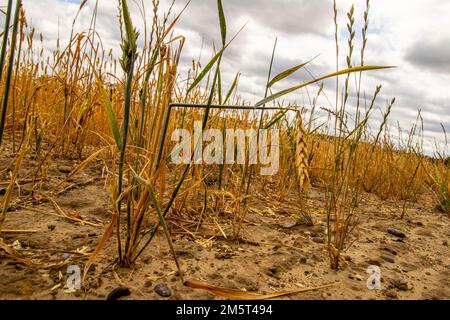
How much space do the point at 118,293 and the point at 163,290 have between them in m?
0.12

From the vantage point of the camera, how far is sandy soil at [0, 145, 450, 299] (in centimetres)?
90

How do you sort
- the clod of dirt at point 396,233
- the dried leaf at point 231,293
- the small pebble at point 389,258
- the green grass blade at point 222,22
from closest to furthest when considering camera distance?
1. the green grass blade at point 222,22
2. the dried leaf at point 231,293
3. the small pebble at point 389,258
4. the clod of dirt at point 396,233

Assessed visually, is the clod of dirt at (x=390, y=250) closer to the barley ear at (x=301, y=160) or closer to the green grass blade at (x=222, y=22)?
the barley ear at (x=301, y=160)

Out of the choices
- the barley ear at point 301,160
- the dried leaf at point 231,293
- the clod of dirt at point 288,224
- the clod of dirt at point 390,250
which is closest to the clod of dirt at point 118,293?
the dried leaf at point 231,293

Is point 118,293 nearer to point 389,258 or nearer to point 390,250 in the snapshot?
point 389,258

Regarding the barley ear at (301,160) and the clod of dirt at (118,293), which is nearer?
the barley ear at (301,160)

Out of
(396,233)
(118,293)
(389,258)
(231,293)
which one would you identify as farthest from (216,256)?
(396,233)

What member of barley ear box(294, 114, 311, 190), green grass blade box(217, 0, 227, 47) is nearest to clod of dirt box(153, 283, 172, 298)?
barley ear box(294, 114, 311, 190)

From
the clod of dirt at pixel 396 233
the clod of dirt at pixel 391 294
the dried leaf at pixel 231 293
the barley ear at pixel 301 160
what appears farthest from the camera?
the clod of dirt at pixel 396 233

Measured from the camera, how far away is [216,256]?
115 cm

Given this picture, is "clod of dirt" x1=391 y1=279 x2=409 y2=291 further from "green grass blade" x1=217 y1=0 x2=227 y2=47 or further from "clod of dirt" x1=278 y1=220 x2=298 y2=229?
"green grass blade" x1=217 y1=0 x2=227 y2=47

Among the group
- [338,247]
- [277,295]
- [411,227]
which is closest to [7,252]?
[277,295]

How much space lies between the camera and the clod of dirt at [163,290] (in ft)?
2.88

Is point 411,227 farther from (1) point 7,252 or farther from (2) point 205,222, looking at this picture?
(1) point 7,252
